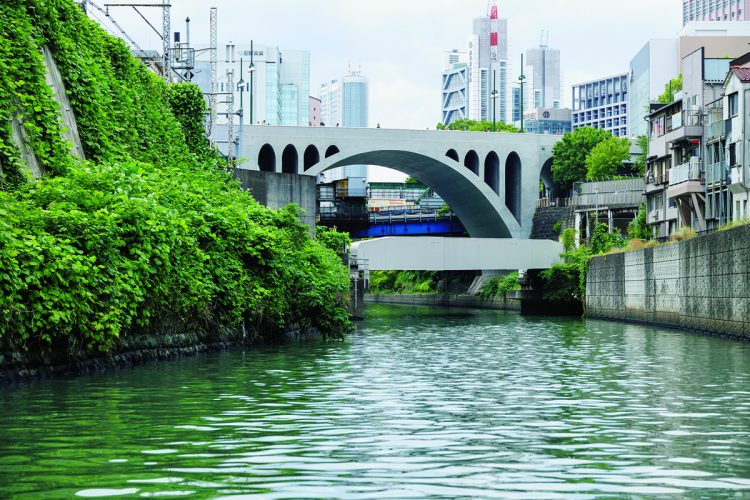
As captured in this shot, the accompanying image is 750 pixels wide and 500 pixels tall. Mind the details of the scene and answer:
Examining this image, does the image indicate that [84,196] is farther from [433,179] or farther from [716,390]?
[433,179]

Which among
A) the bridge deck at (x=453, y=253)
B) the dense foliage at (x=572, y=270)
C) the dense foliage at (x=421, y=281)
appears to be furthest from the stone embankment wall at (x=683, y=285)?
the dense foliage at (x=421, y=281)

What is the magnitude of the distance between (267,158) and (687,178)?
1707 inches

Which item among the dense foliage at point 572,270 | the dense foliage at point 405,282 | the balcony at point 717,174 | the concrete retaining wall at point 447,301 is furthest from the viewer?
the dense foliage at point 405,282

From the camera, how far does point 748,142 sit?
169 ft

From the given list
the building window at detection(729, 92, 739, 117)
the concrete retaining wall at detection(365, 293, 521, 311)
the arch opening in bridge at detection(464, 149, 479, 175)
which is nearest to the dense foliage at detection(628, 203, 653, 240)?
the concrete retaining wall at detection(365, 293, 521, 311)

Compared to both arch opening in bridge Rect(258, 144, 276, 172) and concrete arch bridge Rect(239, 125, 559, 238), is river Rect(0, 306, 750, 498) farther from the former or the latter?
arch opening in bridge Rect(258, 144, 276, 172)

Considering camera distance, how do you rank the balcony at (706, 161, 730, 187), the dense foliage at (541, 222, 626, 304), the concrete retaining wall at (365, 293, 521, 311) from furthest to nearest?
the concrete retaining wall at (365, 293, 521, 311) < the dense foliage at (541, 222, 626, 304) < the balcony at (706, 161, 730, 187)

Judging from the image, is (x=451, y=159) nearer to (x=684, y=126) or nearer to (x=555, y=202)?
(x=555, y=202)

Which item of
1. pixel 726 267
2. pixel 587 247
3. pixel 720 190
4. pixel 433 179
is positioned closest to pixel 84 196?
pixel 726 267

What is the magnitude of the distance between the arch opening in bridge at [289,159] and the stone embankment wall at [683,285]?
38.2 m

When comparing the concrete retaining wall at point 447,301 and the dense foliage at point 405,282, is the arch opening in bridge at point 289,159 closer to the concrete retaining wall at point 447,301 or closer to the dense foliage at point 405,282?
the concrete retaining wall at point 447,301

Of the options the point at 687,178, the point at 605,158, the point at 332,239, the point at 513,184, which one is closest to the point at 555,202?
the point at 513,184

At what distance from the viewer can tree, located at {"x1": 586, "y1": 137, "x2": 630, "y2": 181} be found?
101 metres

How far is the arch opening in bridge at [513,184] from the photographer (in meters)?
104
